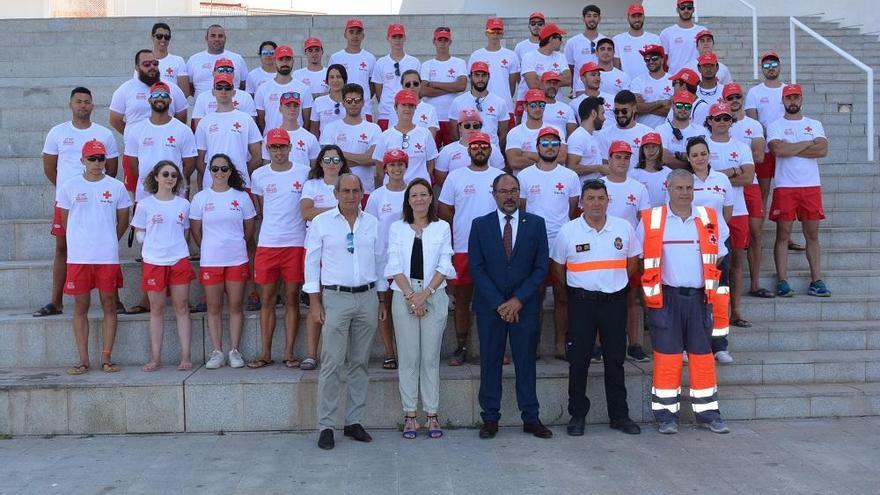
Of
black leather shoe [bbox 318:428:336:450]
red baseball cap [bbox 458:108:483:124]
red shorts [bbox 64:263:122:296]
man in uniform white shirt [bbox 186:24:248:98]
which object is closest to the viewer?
black leather shoe [bbox 318:428:336:450]

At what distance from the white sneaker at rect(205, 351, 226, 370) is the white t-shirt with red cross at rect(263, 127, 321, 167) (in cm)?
194

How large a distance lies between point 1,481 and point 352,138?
4348mm

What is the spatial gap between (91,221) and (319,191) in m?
2.01

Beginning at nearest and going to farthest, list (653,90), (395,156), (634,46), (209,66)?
(395,156)
(653,90)
(209,66)
(634,46)

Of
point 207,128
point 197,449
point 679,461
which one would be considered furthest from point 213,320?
point 679,461

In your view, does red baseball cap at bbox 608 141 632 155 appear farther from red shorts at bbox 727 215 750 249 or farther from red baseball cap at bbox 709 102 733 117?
red shorts at bbox 727 215 750 249

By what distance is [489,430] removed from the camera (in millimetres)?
7371

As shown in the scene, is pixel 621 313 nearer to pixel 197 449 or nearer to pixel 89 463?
pixel 197 449

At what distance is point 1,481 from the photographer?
6359mm

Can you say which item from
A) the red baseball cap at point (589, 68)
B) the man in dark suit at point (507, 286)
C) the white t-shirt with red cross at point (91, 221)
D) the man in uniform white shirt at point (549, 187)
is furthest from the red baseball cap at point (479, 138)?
the white t-shirt with red cross at point (91, 221)

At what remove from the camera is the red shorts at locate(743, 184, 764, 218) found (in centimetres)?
910

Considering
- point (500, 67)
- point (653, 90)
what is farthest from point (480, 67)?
point (653, 90)

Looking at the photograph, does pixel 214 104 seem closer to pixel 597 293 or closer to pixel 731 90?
pixel 597 293

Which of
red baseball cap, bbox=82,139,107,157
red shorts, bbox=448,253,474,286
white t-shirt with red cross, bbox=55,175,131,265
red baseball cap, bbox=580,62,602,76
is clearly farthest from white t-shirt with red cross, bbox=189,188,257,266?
red baseball cap, bbox=580,62,602,76
